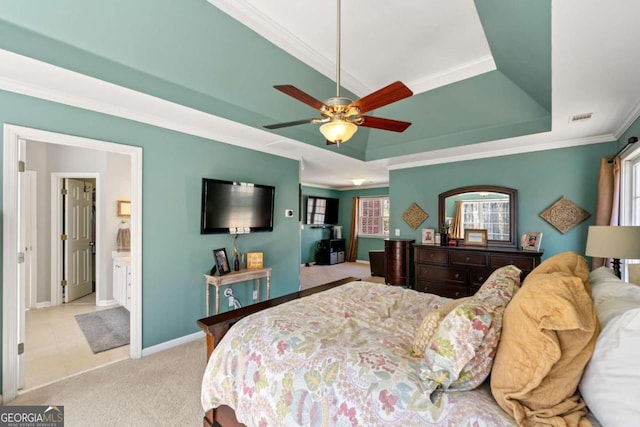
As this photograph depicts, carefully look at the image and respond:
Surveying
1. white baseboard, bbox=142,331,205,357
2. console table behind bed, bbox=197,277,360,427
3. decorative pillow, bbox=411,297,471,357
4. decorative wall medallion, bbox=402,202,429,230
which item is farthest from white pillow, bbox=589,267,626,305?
white baseboard, bbox=142,331,205,357

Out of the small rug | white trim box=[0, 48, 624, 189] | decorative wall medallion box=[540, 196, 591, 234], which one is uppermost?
white trim box=[0, 48, 624, 189]

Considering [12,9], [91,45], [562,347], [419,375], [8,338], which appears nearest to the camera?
[562,347]

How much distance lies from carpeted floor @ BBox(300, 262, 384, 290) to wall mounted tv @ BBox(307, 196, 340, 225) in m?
1.40

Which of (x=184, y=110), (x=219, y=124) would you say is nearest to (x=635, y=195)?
(x=219, y=124)

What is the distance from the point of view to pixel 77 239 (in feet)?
15.6

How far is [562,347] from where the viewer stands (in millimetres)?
981

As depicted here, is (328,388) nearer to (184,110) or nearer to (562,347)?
(562,347)

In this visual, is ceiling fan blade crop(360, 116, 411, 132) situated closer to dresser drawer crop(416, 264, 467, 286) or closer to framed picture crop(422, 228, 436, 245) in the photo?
dresser drawer crop(416, 264, 467, 286)

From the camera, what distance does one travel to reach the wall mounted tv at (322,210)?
8.45 m

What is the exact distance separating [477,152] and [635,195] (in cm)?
177

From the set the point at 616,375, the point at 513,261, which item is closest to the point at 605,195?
the point at 513,261

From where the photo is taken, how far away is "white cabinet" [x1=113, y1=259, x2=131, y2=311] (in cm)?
399

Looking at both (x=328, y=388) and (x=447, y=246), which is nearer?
(x=328, y=388)

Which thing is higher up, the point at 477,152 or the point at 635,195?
the point at 477,152
